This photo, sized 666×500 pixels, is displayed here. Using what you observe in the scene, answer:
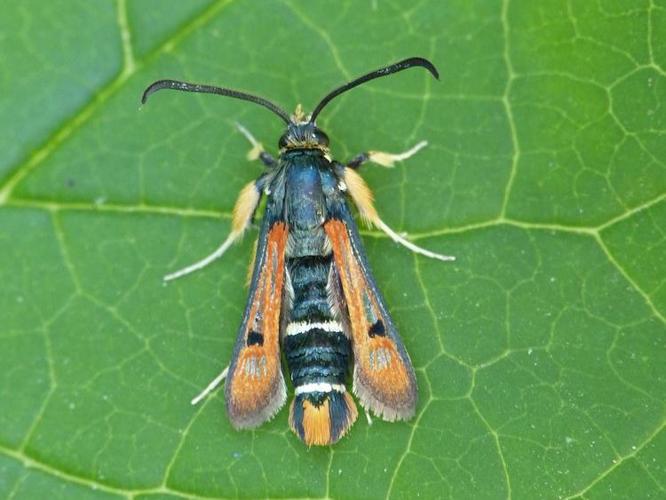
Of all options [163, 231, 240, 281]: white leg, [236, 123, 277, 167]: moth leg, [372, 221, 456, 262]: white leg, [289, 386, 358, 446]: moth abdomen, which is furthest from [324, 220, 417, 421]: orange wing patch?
[163, 231, 240, 281]: white leg

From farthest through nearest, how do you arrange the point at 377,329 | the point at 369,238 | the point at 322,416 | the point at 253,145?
the point at 253,145 < the point at 369,238 < the point at 377,329 < the point at 322,416

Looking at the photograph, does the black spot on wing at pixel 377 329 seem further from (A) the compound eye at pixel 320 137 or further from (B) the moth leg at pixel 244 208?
(A) the compound eye at pixel 320 137

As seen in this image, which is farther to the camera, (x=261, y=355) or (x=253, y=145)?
(x=253, y=145)

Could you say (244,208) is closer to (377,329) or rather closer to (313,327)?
(313,327)

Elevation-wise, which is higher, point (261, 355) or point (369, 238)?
point (369, 238)

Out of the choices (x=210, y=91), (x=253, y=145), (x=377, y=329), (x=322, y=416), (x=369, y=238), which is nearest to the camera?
(x=322, y=416)

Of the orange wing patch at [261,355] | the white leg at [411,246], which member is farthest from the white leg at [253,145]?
the white leg at [411,246]

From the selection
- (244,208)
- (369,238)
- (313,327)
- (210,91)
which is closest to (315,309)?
(313,327)

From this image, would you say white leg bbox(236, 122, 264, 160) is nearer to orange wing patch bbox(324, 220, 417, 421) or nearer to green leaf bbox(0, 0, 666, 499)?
green leaf bbox(0, 0, 666, 499)
